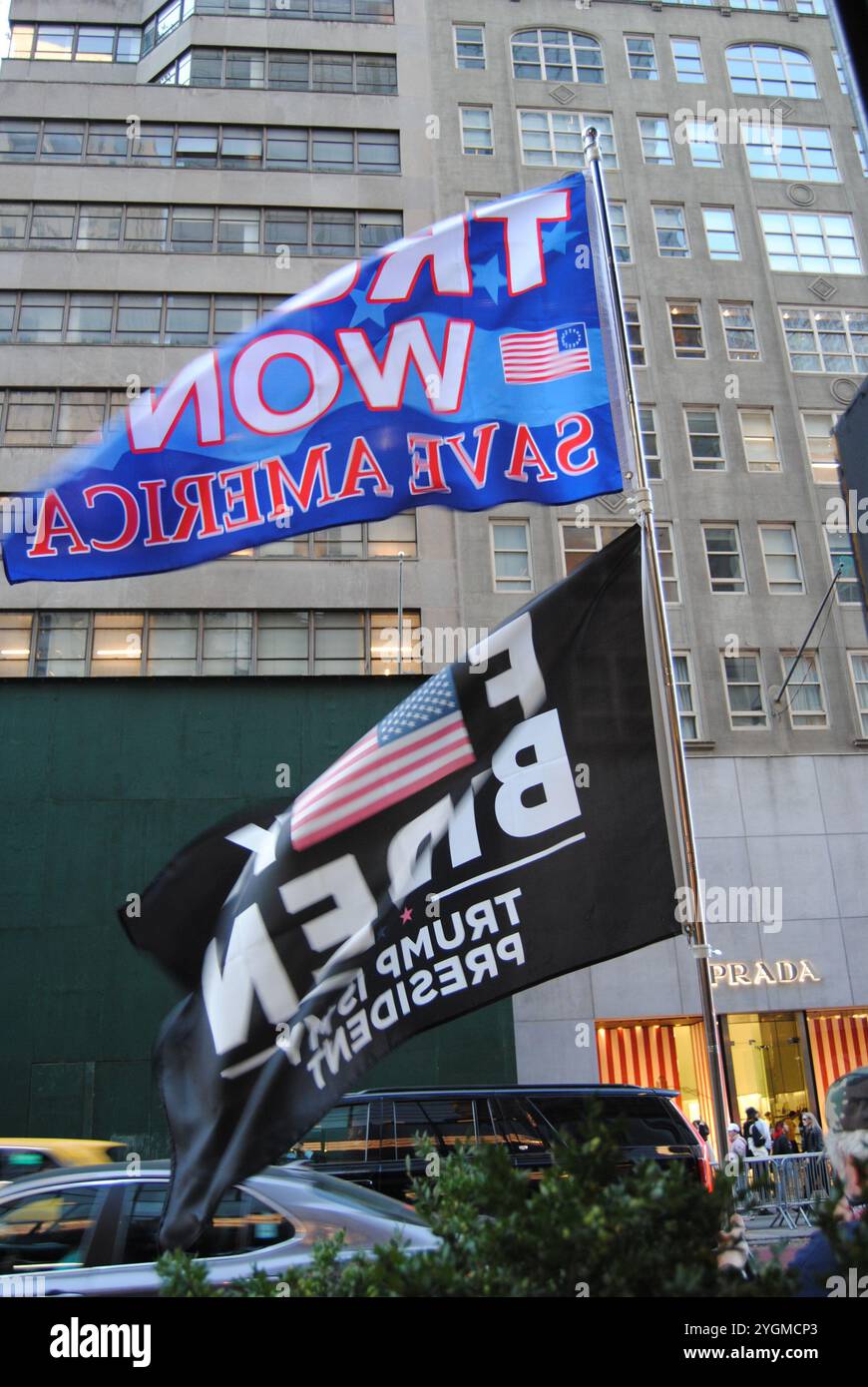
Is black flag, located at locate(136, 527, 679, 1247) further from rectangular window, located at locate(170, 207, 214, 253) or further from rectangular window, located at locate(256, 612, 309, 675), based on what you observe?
rectangular window, located at locate(170, 207, 214, 253)

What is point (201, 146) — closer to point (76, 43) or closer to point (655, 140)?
point (76, 43)

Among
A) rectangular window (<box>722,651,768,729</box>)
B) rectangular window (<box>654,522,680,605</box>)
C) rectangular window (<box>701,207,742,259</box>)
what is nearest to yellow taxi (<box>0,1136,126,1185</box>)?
rectangular window (<box>722,651,768,729</box>)

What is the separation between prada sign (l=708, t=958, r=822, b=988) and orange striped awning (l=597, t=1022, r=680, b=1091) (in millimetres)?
1814

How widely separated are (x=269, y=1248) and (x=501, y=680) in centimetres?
349

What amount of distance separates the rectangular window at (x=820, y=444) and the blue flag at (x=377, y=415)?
72.8 ft

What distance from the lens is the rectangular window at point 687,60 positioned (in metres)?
30.6

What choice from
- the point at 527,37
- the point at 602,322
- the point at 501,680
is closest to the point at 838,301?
the point at 527,37

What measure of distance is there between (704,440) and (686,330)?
325cm

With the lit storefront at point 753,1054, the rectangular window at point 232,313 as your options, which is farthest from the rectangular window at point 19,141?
the lit storefront at point 753,1054

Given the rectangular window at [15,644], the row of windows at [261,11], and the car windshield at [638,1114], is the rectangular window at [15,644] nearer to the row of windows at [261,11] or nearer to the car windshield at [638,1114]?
the car windshield at [638,1114]

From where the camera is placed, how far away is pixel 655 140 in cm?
2967

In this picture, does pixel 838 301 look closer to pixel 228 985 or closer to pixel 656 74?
pixel 656 74

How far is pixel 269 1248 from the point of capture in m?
5.98

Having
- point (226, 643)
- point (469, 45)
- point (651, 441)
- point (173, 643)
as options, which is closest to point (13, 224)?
point (173, 643)
